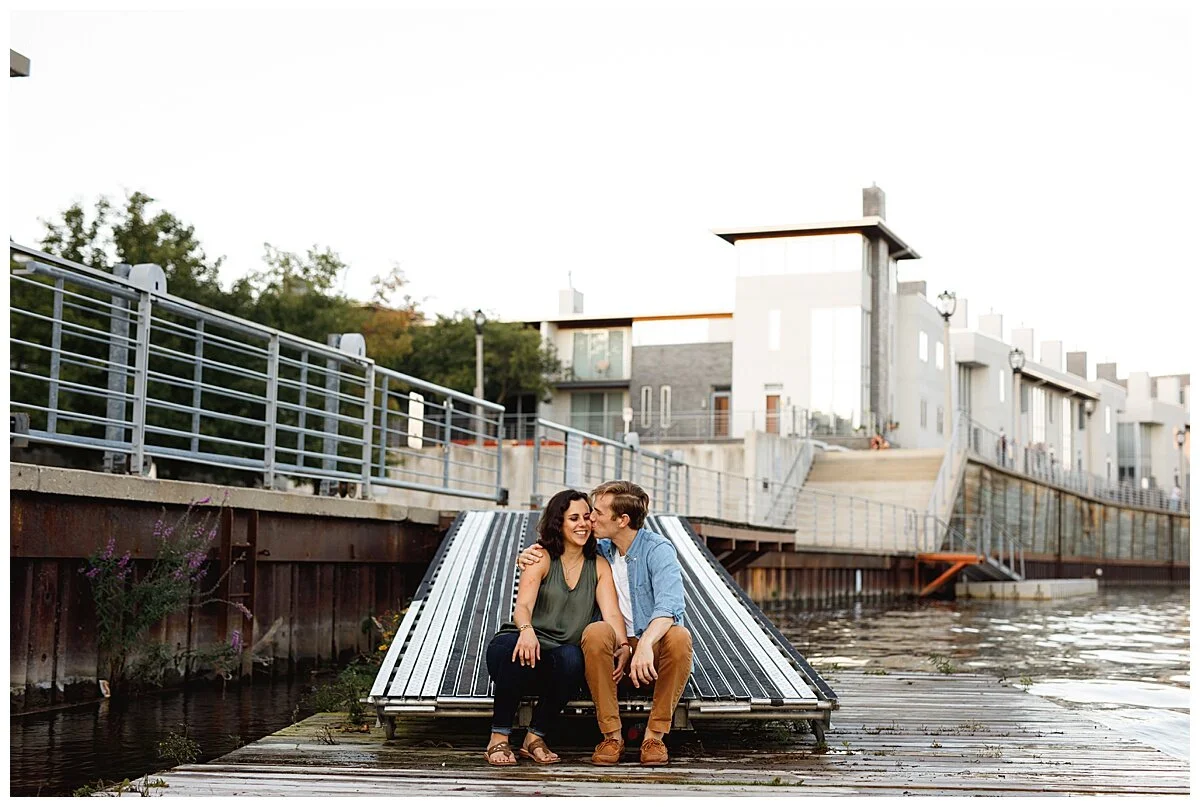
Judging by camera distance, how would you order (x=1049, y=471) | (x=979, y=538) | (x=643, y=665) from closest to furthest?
(x=643, y=665) → (x=979, y=538) → (x=1049, y=471)

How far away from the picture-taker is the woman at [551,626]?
614 centimetres

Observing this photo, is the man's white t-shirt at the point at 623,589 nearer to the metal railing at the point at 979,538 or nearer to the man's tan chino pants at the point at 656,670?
the man's tan chino pants at the point at 656,670

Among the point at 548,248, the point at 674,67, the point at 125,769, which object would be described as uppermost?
the point at 548,248

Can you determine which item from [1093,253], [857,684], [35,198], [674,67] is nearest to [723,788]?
[857,684]

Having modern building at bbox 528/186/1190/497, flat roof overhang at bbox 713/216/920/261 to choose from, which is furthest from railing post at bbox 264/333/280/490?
flat roof overhang at bbox 713/216/920/261

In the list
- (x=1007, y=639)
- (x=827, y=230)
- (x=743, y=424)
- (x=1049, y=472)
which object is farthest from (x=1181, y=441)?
(x=1007, y=639)

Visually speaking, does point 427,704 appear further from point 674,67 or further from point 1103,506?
point 1103,506

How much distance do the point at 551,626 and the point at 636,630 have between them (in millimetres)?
448

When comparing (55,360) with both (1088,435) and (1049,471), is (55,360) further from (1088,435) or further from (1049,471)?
(1088,435)

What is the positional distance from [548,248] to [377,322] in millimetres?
12094

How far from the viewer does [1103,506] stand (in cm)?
5559

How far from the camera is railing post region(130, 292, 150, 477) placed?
355 inches

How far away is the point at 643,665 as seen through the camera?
6.15m

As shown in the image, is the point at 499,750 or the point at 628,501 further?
the point at 628,501
